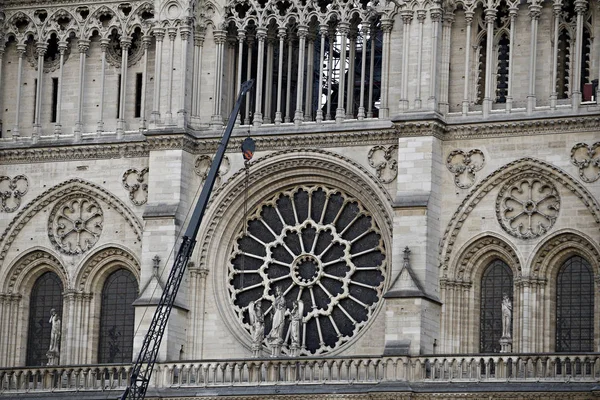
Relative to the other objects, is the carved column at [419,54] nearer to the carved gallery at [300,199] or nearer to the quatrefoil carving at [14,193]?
the carved gallery at [300,199]

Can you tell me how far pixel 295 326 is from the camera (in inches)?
2149

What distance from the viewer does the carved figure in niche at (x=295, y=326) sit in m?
54.4

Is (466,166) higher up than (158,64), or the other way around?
(158,64)

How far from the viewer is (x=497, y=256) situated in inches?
2117

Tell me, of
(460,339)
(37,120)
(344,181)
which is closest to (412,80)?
(344,181)

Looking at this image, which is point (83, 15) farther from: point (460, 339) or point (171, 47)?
point (460, 339)

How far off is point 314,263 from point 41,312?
8.19 meters

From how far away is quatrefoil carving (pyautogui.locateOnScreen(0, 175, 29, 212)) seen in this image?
193 ft

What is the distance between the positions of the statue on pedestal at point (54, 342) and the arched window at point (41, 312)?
0.72 m

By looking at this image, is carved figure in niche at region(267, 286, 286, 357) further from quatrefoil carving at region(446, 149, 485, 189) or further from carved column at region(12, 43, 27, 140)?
carved column at region(12, 43, 27, 140)

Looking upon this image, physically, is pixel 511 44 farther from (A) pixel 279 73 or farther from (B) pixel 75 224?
(B) pixel 75 224

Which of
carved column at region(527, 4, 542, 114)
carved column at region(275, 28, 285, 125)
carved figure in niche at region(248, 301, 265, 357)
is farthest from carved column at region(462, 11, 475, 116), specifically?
carved figure in niche at region(248, 301, 265, 357)

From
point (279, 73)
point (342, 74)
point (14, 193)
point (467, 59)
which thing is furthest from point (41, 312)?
point (467, 59)

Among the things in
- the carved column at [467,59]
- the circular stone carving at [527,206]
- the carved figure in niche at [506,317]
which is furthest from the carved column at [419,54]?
the carved figure in niche at [506,317]
